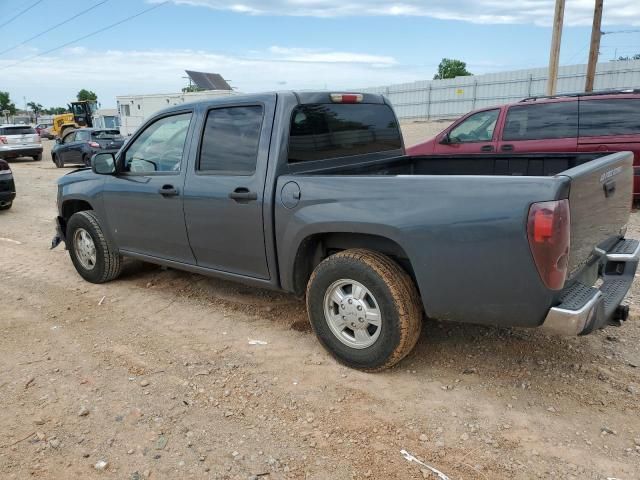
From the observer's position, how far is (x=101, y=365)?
12.2 ft

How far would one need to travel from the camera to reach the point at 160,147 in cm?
459

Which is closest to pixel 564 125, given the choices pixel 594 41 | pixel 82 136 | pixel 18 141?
pixel 594 41

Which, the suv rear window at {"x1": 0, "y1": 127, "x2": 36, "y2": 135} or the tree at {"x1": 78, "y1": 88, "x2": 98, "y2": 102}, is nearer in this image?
the suv rear window at {"x1": 0, "y1": 127, "x2": 36, "y2": 135}

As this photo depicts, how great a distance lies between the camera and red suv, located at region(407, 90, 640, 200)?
7844 millimetres

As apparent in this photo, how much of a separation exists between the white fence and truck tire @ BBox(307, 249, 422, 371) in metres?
22.3

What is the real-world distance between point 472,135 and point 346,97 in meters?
5.21

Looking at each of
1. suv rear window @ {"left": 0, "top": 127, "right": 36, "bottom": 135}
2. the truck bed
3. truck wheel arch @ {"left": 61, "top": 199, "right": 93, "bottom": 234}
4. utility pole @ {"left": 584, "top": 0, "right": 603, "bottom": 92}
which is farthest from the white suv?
the truck bed

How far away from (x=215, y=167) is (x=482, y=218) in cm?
220

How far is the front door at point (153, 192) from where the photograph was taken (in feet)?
14.3

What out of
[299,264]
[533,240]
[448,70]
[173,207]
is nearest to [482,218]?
[533,240]

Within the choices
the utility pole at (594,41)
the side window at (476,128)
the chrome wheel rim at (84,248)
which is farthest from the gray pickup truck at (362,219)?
the utility pole at (594,41)

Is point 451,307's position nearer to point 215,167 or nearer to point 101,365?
point 215,167

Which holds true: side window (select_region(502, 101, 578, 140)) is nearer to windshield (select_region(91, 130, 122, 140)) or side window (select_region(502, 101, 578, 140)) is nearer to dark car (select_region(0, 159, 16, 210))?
dark car (select_region(0, 159, 16, 210))

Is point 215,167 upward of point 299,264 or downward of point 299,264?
upward
